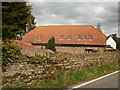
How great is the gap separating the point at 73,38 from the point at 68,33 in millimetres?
2262

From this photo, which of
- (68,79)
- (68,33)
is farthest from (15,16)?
(68,33)

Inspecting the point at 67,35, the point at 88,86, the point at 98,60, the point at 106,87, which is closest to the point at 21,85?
the point at 88,86

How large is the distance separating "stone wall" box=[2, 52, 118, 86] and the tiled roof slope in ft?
76.9

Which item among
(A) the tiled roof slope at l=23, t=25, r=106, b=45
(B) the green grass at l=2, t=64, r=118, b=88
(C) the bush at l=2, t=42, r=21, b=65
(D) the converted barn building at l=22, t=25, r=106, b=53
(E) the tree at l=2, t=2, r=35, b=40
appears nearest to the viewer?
(C) the bush at l=2, t=42, r=21, b=65

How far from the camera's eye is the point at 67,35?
36188 mm

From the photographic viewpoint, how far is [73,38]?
35156 millimetres

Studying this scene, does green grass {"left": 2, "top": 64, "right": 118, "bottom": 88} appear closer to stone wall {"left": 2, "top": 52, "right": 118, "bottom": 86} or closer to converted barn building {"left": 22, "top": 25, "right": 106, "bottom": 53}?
stone wall {"left": 2, "top": 52, "right": 118, "bottom": 86}

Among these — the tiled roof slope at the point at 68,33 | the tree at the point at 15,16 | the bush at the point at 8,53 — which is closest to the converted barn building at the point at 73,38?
the tiled roof slope at the point at 68,33

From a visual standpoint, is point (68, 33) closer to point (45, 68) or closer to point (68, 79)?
point (68, 79)

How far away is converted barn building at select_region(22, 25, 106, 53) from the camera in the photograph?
33719 millimetres

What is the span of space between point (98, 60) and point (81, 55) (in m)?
2.60

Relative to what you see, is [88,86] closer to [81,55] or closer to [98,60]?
[81,55]

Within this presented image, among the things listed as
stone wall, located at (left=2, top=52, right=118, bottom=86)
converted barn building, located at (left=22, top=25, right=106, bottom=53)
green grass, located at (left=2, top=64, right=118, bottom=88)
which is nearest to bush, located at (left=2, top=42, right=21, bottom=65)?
stone wall, located at (left=2, top=52, right=118, bottom=86)

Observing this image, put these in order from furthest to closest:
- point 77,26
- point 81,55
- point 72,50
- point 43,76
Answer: point 77,26, point 72,50, point 81,55, point 43,76
